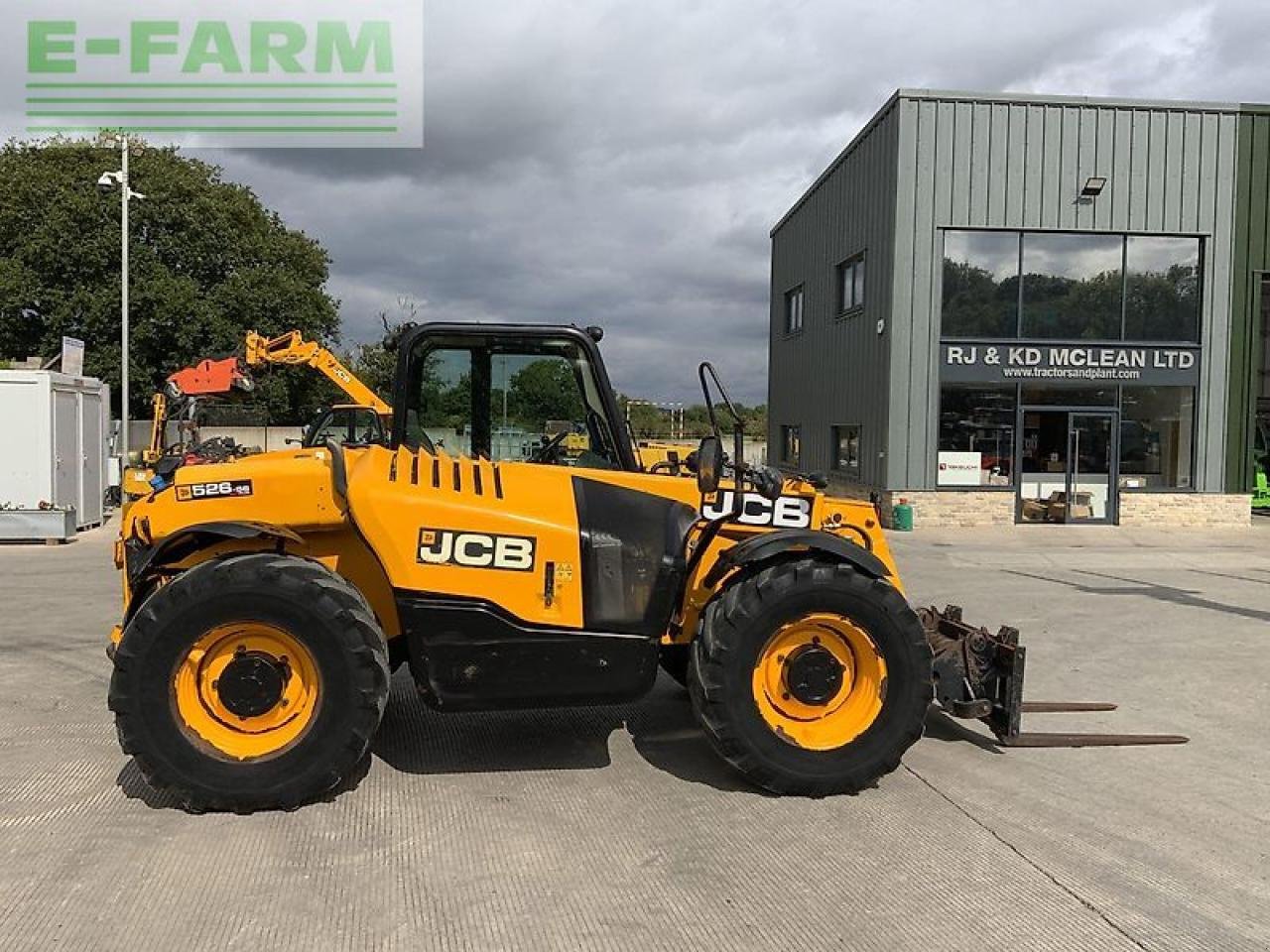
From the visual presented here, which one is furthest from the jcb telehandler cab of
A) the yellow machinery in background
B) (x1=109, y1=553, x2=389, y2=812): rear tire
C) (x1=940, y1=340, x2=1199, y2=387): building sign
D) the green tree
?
the green tree

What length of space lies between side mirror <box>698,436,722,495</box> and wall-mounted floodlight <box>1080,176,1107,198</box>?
51.9 ft

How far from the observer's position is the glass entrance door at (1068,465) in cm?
1848

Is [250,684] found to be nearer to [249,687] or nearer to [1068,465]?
[249,687]

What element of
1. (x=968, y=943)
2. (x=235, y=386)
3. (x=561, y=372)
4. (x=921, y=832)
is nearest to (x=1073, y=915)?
(x=968, y=943)

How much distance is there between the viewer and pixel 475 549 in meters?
4.49

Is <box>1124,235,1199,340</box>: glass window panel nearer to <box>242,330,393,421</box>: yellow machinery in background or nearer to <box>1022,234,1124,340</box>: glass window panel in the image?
<box>1022,234,1124,340</box>: glass window panel

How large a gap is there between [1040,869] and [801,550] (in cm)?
164

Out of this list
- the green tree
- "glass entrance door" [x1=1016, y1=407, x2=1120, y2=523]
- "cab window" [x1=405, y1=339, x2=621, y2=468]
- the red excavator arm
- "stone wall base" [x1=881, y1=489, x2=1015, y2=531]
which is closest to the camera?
"cab window" [x1=405, y1=339, x2=621, y2=468]

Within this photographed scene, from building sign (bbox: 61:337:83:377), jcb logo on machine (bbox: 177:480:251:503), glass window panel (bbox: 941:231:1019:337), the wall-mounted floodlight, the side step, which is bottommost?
the side step

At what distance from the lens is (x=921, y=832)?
168 inches

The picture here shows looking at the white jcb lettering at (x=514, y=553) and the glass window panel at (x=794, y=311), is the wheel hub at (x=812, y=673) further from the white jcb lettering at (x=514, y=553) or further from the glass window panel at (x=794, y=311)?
the glass window panel at (x=794, y=311)

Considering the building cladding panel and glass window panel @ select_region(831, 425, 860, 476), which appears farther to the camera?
glass window panel @ select_region(831, 425, 860, 476)

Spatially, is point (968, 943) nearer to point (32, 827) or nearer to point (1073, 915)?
point (1073, 915)

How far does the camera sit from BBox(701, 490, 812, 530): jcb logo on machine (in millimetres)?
4980
